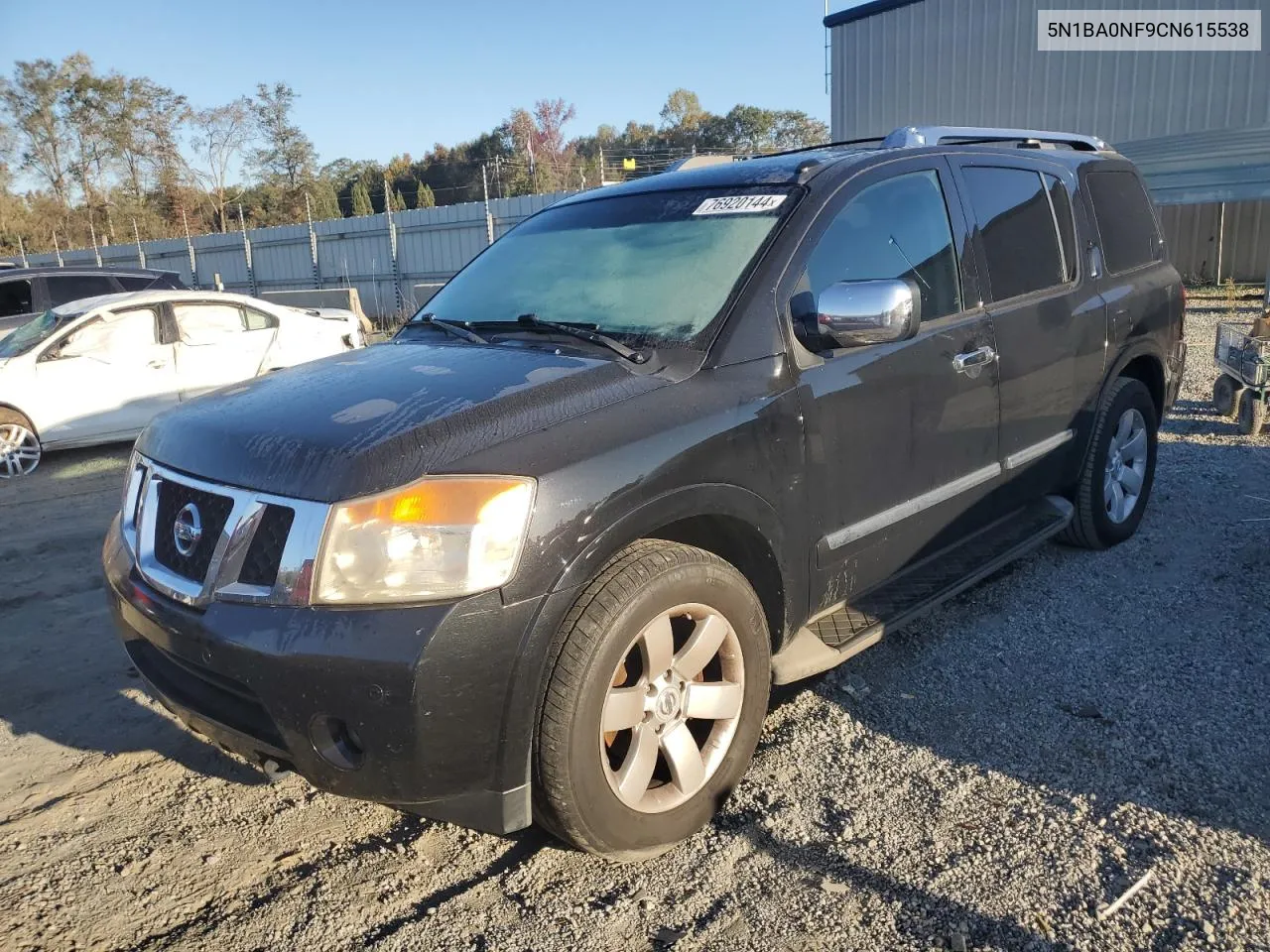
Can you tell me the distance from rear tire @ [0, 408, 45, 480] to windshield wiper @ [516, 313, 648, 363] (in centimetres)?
692

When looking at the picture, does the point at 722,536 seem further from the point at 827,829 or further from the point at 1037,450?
the point at 1037,450

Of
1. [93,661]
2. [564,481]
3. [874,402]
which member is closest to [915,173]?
[874,402]

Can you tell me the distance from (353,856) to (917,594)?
215 cm

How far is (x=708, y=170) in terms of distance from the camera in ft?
11.8

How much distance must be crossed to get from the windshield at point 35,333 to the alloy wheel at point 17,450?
2.34 feet

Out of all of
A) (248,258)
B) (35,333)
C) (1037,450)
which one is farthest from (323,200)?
(1037,450)

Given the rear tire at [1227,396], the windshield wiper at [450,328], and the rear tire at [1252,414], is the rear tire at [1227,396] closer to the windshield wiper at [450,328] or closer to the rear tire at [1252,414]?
the rear tire at [1252,414]

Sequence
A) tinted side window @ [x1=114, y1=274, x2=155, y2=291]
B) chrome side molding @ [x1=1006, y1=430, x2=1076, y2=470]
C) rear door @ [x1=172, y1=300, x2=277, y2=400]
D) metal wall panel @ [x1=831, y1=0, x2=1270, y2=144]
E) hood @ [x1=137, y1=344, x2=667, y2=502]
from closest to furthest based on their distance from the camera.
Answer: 1. hood @ [x1=137, y1=344, x2=667, y2=502]
2. chrome side molding @ [x1=1006, y1=430, x2=1076, y2=470]
3. rear door @ [x1=172, y1=300, x2=277, y2=400]
4. tinted side window @ [x1=114, y1=274, x2=155, y2=291]
5. metal wall panel @ [x1=831, y1=0, x2=1270, y2=144]

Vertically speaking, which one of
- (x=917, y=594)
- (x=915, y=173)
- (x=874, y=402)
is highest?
(x=915, y=173)

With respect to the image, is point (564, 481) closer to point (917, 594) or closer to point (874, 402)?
point (874, 402)

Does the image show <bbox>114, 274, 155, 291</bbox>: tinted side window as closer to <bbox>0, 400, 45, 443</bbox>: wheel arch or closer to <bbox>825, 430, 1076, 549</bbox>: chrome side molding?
<bbox>0, 400, 45, 443</bbox>: wheel arch

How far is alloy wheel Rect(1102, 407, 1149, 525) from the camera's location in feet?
15.6

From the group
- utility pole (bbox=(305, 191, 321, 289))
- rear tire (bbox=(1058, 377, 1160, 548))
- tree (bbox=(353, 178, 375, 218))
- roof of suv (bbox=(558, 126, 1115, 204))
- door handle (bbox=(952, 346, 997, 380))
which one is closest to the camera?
roof of suv (bbox=(558, 126, 1115, 204))

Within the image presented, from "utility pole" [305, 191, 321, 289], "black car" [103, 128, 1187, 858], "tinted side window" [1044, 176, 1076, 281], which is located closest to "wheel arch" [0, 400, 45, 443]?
"black car" [103, 128, 1187, 858]
